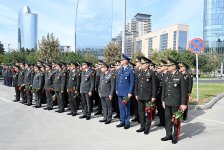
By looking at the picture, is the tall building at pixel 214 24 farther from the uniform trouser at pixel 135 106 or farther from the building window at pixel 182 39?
the uniform trouser at pixel 135 106

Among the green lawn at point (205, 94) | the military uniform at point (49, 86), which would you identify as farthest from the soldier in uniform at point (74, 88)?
the green lawn at point (205, 94)

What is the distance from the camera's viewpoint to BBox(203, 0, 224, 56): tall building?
118m

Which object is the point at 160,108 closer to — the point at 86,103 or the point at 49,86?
the point at 86,103

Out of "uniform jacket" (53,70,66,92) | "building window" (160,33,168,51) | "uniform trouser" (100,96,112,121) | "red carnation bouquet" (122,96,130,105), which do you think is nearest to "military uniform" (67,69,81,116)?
"uniform jacket" (53,70,66,92)

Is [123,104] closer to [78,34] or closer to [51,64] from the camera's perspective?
[51,64]

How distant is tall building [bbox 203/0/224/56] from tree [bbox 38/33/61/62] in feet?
288

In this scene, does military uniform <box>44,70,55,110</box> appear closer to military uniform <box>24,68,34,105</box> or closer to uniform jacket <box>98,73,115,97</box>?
military uniform <box>24,68,34,105</box>

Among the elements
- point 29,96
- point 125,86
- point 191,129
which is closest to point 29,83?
point 29,96

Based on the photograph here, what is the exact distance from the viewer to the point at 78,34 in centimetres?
8112

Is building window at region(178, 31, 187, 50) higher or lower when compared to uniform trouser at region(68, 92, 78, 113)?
higher

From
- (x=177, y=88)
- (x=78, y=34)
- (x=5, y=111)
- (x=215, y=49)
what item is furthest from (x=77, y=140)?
(x=215, y=49)

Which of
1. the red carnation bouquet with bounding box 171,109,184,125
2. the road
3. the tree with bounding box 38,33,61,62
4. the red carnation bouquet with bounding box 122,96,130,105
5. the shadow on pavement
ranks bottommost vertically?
the shadow on pavement

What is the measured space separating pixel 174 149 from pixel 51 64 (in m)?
6.84

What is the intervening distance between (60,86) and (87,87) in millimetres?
1496
